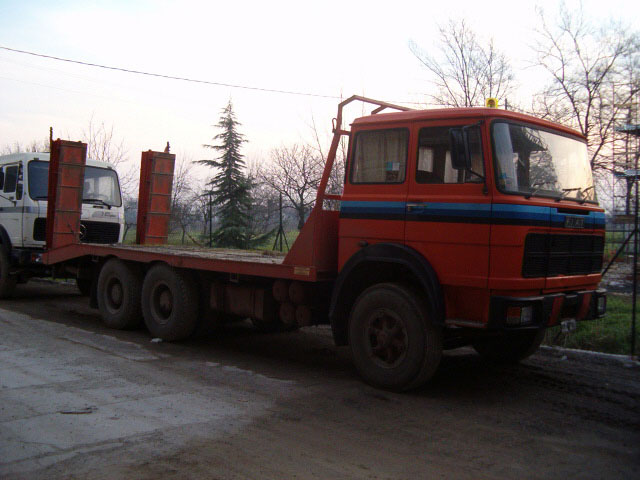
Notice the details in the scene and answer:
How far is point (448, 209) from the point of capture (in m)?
5.76

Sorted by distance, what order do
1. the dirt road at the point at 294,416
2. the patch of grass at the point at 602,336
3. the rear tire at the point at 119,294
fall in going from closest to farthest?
the dirt road at the point at 294,416
the patch of grass at the point at 602,336
the rear tire at the point at 119,294

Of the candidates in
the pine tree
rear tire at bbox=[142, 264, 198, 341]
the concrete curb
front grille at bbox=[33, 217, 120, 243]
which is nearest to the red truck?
the concrete curb

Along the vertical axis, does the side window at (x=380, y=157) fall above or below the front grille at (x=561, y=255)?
above

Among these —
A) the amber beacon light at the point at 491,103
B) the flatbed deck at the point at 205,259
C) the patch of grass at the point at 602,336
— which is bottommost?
the patch of grass at the point at 602,336

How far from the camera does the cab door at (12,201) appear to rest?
39.7 feet

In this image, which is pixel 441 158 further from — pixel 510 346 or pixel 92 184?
pixel 92 184

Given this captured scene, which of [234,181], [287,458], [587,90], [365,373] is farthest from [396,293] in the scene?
[234,181]

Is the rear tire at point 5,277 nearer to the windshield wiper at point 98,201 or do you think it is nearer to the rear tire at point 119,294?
the windshield wiper at point 98,201

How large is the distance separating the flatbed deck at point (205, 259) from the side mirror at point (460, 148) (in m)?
2.05

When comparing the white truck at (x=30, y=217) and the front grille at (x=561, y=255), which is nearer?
the front grille at (x=561, y=255)

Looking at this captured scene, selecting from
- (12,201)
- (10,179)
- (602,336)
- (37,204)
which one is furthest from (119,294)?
(602,336)

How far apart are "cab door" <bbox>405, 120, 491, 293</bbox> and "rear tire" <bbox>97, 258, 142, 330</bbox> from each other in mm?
5191

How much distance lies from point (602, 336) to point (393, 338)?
159 inches

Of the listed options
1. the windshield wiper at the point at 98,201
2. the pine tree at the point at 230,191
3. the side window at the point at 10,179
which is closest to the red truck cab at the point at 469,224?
the windshield wiper at the point at 98,201
